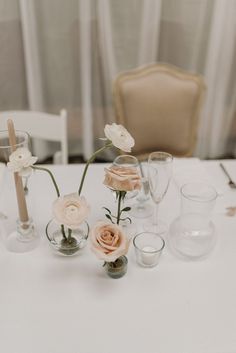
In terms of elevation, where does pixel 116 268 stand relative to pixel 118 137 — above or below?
below

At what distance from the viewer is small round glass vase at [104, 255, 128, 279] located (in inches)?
37.9

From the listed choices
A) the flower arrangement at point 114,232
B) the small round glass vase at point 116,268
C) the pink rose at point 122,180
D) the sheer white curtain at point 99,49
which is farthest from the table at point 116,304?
the sheer white curtain at point 99,49

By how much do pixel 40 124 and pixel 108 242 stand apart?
34.5 inches

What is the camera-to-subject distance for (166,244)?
108cm

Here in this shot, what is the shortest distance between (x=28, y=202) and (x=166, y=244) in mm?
420

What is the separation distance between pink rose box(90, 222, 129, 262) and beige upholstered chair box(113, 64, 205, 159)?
99 centimetres

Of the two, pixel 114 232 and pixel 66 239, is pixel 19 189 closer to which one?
pixel 66 239

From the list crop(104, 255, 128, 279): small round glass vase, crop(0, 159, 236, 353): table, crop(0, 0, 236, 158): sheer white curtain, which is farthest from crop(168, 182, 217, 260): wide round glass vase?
crop(0, 0, 236, 158): sheer white curtain

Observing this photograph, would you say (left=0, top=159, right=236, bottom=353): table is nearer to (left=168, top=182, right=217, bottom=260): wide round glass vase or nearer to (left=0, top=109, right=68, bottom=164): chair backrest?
(left=168, top=182, right=217, bottom=260): wide round glass vase

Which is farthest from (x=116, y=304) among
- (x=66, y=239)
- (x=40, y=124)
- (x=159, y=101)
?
(x=159, y=101)

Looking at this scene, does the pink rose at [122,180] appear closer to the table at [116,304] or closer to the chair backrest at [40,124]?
the table at [116,304]

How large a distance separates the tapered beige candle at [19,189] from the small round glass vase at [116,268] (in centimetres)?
27

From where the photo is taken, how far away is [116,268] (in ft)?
3.15

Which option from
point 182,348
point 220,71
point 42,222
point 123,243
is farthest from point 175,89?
point 182,348
